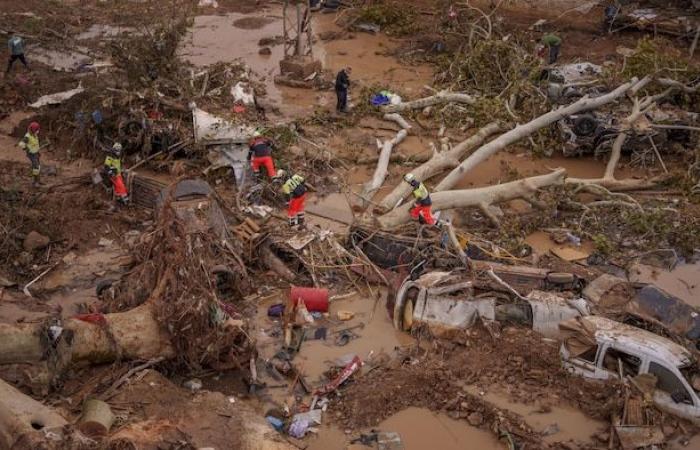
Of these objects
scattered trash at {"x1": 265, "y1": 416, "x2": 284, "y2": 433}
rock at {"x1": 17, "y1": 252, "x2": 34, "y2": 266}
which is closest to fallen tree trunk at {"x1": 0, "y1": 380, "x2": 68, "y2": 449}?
scattered trash at {"x1": 265, "y1": 416, "x2": 284, "y2": 433}

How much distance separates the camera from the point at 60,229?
11148mm

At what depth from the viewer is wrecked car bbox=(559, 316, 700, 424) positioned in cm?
768

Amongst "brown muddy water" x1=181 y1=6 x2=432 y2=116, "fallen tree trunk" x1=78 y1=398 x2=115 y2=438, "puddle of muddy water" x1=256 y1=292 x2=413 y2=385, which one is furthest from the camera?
"brown muddy water" x1=181 y1=6 x2=432 y2=116

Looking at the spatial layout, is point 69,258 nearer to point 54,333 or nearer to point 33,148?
point 33,148

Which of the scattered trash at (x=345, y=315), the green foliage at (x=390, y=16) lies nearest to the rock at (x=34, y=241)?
the scattered trash at (x=345, y=315)

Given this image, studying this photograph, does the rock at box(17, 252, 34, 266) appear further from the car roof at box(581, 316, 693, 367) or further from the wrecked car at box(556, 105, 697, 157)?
the wrecked car at box(556, 105, 697, 157)

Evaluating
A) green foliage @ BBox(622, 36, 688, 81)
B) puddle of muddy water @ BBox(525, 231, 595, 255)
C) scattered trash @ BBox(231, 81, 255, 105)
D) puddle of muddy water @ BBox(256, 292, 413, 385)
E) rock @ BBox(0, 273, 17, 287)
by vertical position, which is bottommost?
puddle of muddy water @ BBox(256, 292, 413, 385)

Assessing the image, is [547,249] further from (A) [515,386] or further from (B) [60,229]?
(B) [60,229]

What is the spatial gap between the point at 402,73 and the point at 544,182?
7.35m

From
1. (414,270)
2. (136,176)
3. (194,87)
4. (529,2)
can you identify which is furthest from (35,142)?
(529,2)

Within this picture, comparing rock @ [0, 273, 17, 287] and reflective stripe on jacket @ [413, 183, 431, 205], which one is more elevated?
reflective stripe on jacket @ [413, 183, 431, 205]

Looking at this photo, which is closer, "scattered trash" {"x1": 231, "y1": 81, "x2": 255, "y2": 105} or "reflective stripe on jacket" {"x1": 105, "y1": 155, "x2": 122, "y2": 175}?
"reflective stripe on jacket" {"x1": 105, "y1": 155, "x2": 122, "y2": 175}

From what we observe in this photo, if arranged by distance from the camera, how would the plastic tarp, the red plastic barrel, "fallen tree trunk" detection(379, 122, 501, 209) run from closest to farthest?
the red plastic barrel, "fallen tree trunk" detection(379, 122, 501, 209), the plastic tarp

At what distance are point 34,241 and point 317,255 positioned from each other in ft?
14.2
